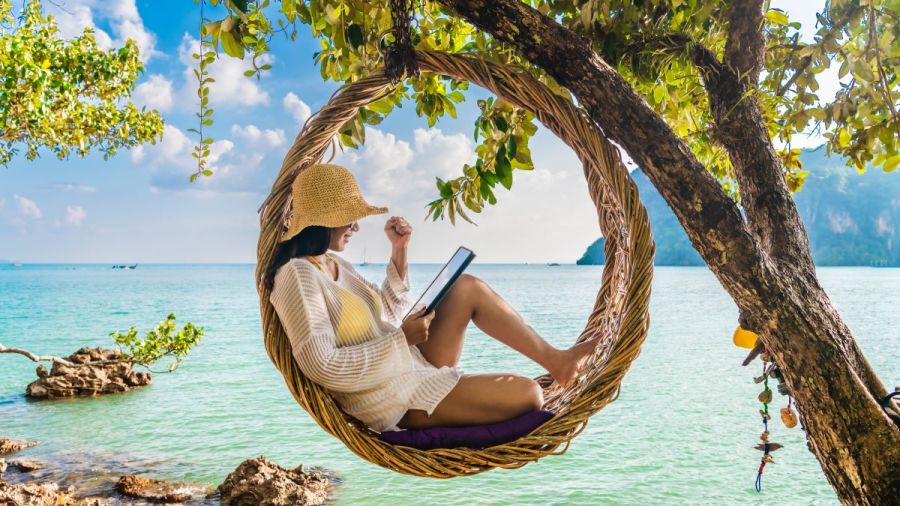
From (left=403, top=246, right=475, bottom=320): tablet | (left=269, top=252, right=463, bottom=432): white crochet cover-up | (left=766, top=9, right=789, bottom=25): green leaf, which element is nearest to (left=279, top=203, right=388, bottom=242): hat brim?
(left=269, top=252, right=463, bottom=432): white crochet cover-up

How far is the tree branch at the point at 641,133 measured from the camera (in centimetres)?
181

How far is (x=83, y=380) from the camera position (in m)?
12.9

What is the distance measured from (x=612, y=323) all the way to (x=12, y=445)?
1019 cm

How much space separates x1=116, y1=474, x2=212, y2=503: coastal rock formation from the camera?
7.86m

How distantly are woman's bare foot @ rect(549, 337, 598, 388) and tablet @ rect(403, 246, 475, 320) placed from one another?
0.44m

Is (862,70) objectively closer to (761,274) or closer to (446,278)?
(761,274)

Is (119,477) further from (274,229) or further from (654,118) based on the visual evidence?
(654,118)

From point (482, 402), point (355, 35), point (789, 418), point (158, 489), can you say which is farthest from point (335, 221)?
point (158, 489)

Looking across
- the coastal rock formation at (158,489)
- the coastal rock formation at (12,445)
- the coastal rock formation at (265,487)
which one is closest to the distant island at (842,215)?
the coastal rock formation at (12,445)

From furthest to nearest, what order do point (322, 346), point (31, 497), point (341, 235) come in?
point (31, 497) → point (341, 235) → point (322, 346)

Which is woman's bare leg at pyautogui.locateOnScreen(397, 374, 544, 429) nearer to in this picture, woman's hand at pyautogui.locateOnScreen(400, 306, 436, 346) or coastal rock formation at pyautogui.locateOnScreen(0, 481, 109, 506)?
woman's hand at pyautogui.locateOnScreen(400, 306, 436, 346)

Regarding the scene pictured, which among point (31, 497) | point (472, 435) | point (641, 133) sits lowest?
point (31, 497)

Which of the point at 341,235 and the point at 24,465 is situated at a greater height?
the point at 341,235

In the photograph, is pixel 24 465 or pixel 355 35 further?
pixel 24 465
